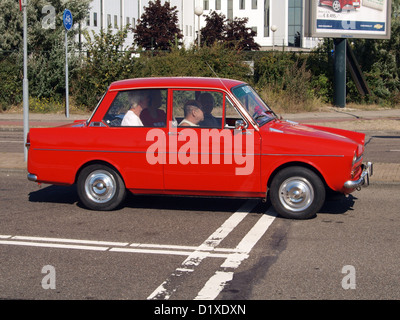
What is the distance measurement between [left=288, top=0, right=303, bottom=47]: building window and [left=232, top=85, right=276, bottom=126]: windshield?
82.4m

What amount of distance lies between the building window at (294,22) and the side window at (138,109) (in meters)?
→ 83.0

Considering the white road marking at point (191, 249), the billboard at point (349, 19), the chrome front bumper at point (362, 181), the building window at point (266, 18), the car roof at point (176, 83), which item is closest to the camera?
the white road marking at point (191, 249)

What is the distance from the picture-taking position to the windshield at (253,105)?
831cm

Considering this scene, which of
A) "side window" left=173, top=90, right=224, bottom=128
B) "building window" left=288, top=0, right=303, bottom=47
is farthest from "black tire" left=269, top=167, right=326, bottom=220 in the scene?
"building window" left=288, top=0, right=303, bottom=47

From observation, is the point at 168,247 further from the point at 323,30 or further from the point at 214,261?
the point at 323,30

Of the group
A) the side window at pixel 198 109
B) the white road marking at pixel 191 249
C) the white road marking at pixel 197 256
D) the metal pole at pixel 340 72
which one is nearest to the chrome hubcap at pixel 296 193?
the white road marking at pixel 191 249

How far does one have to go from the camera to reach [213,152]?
317 inches

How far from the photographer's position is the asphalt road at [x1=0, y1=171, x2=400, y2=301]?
17.8 ft

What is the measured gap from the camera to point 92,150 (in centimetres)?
848

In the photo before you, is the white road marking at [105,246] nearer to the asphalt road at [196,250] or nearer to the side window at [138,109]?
the asphalt road at [196,250]

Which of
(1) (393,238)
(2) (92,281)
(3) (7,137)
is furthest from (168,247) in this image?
(3) (7,137)
